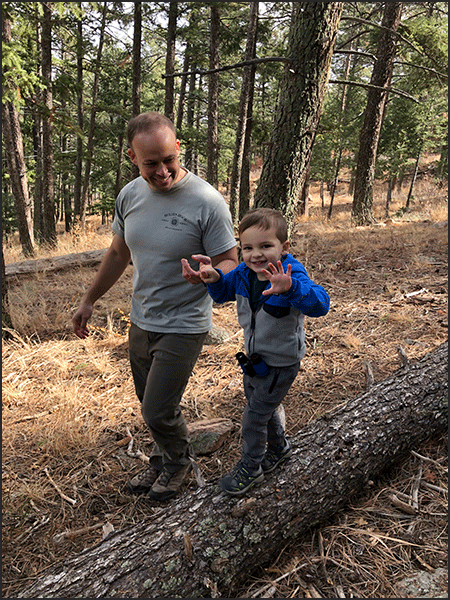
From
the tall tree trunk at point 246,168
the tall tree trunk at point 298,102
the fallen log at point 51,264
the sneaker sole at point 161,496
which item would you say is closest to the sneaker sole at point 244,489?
the sneaker sole at point 161,496

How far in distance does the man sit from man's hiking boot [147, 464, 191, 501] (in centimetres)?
25

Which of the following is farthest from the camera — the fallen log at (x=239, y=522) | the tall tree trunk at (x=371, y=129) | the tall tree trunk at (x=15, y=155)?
the tall tree trunk at (x=371, y=129)

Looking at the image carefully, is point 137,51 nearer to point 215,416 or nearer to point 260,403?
point 215,416

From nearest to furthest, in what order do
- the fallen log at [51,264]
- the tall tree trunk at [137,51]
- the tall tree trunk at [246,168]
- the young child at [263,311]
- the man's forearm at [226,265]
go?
the young child at [263,311], the man's forearm at [226,265], the fallen log at [51,264], the tall tree trunk at [137,51], the tall tree trunk at [246,168]

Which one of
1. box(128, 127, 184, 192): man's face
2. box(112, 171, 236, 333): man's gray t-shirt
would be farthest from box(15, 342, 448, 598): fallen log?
box(128, 127, 184, 192): man's face

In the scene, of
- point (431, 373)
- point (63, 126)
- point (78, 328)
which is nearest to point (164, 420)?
point (78, 328)

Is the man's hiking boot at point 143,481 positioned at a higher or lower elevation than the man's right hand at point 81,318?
lower

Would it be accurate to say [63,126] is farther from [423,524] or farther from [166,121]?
[423,524]

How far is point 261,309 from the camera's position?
211 cm

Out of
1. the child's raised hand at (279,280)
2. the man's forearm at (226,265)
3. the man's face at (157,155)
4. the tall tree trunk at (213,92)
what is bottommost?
the man's forearm at (226,265)

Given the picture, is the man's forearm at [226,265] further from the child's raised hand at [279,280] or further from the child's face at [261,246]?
the child's raised hand at [279,280]

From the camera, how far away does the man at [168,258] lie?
249 cm

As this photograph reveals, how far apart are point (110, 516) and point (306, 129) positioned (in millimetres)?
5016

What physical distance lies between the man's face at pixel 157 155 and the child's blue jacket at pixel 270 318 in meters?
0.74
